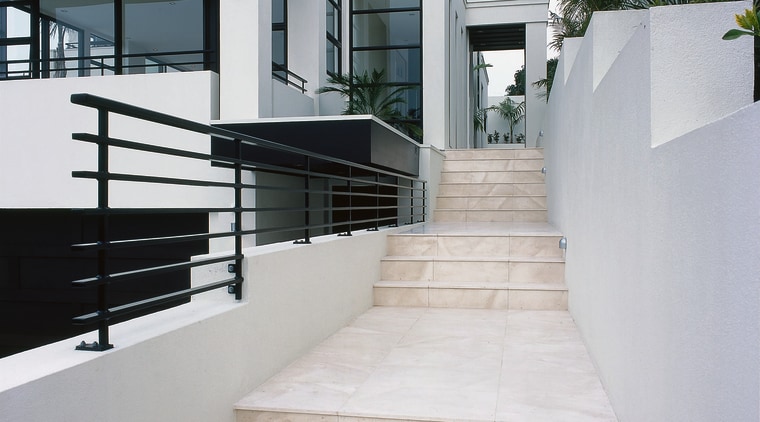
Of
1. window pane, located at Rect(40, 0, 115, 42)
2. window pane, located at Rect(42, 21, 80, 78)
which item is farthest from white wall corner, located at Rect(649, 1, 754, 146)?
window pane, located at Rect(40, 0, 115, 42)

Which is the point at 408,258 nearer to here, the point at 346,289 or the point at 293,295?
the point at 346,289

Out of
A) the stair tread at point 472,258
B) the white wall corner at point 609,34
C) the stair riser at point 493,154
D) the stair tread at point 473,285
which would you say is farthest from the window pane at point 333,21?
the white wall corner at point 609,34

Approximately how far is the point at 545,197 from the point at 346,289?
6.17 meters

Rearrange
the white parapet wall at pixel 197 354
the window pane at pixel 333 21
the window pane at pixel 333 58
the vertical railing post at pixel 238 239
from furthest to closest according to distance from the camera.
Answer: the window pane at pixel 333 21 → the window pane at pixel 333 58 → the vertical railing post at pixel 238 239 → the white parapet wall at pixel 197 354

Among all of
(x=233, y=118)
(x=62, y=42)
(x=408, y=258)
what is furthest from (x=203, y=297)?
(x=62, y=42)

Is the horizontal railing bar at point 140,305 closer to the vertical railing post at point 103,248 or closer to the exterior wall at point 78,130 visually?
the vertical railing post at point 103,248

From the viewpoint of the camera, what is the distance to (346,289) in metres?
5.15

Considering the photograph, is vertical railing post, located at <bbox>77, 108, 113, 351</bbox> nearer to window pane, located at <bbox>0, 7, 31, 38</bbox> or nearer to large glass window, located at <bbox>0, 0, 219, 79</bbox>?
large glass window, located at <bbox>0, 0, 219, 79</bbox>

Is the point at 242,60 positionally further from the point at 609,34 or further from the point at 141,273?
the point at 141,273

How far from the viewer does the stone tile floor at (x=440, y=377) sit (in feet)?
10.0

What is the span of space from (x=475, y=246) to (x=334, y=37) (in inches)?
312

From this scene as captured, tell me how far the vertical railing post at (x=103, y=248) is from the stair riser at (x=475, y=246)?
Result: 4.75m

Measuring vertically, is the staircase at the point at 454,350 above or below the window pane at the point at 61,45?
below

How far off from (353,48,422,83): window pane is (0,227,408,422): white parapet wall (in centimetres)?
910
